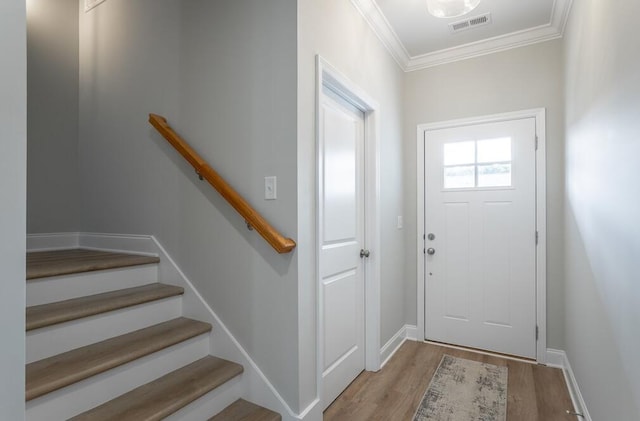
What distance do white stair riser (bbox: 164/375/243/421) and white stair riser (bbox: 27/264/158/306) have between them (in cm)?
95

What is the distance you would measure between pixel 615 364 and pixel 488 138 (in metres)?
2.07

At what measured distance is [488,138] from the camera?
2.95 meters

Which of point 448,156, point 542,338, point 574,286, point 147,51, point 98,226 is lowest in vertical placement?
point 542,338

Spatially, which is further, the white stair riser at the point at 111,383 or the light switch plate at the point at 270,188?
the light switch plate at the point at 270,188

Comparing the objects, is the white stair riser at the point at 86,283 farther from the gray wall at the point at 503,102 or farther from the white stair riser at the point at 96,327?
the gray wall at the point at 503,102

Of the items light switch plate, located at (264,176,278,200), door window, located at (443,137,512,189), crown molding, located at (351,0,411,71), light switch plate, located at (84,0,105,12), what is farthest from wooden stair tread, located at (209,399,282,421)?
light switch plate, located at (84,0,105,12)

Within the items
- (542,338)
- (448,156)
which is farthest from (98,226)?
(542,338)

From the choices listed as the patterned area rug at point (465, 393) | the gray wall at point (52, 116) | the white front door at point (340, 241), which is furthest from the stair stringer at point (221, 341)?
the gray wall at point (52, 116)

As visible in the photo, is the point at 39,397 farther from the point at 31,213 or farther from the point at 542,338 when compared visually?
the point at 542,338

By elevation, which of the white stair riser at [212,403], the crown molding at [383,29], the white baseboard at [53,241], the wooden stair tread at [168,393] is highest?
the crown molding at [383,29]

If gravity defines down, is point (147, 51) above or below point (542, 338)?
above

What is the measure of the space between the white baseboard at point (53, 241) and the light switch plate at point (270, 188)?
2248 mm

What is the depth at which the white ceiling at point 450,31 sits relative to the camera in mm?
2439

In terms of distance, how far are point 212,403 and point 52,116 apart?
283 cm
